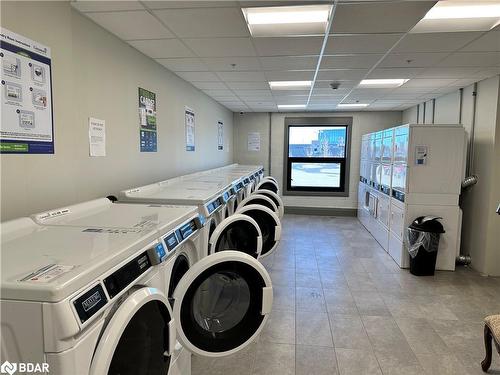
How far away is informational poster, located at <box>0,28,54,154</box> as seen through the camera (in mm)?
1556

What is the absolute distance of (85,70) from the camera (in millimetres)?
2160

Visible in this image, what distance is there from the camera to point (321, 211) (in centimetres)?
750

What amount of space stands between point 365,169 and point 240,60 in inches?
162

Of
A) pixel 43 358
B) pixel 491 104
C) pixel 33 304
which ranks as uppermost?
pixel 491 104

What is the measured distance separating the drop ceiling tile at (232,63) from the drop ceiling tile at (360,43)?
751 millimetres

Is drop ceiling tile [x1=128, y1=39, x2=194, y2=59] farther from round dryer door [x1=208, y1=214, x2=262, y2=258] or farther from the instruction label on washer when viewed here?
the instruction label on washer

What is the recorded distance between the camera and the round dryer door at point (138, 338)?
0.93 metres

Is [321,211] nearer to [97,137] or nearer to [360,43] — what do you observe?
[360,43]

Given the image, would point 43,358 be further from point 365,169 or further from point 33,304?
point 365,169

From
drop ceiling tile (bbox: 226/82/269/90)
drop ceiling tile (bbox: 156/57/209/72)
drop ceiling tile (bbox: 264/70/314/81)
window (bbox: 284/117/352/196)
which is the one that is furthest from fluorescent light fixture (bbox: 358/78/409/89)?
window (bbox: 284/117/352/196)

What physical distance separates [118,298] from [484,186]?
4369 millimetres

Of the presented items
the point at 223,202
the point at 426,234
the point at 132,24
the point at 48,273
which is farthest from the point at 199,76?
the point at 48,273

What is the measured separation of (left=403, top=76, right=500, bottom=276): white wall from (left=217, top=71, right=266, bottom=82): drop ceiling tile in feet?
8.72

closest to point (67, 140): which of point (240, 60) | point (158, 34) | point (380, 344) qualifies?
point (158, 34)
